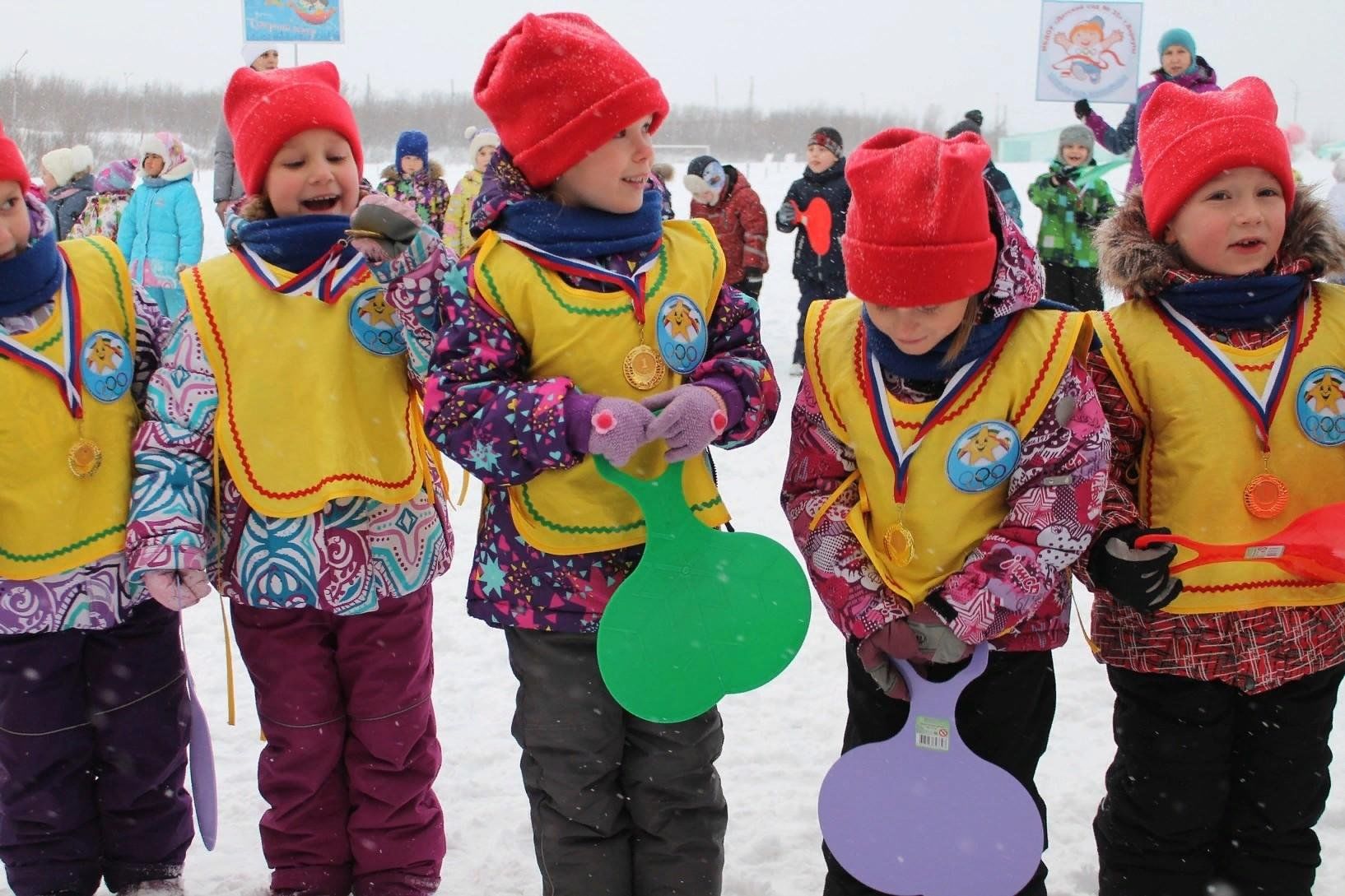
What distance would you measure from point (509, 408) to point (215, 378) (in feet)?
2.26

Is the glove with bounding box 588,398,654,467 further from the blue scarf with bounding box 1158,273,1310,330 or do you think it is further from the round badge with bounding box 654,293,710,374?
the blue scarf with bounding box 1158,273,1310,330

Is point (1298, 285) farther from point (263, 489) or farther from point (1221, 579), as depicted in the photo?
point (263, 489)

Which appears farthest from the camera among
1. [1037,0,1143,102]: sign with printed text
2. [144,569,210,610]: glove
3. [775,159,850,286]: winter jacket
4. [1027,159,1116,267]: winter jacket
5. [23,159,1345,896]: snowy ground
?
[1037,0,1143,102]: sign with printed text

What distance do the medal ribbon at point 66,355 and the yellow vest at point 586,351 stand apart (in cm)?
83

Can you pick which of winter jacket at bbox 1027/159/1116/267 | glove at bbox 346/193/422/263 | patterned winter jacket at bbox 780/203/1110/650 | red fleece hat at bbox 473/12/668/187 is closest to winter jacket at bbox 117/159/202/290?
winter jacket at bbox 1027/159/1116/267

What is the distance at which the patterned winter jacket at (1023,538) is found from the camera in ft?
6.36

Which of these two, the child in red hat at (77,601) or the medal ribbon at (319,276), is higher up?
the medal ribbon at (319,276)

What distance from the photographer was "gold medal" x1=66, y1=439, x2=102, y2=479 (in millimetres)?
2236

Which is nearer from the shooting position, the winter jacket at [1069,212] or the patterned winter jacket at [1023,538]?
the patterned winter jacket at [1023,538]

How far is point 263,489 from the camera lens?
2221 mm

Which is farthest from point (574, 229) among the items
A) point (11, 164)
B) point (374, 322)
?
point (11, 164)

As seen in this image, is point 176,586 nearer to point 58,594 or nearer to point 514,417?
point 58,594

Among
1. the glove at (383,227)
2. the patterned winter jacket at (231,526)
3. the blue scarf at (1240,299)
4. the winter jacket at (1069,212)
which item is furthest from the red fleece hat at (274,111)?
the winter jacket at (1069,212)

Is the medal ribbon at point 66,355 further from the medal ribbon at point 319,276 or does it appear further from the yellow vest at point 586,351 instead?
the yellow vest at point 586,351
